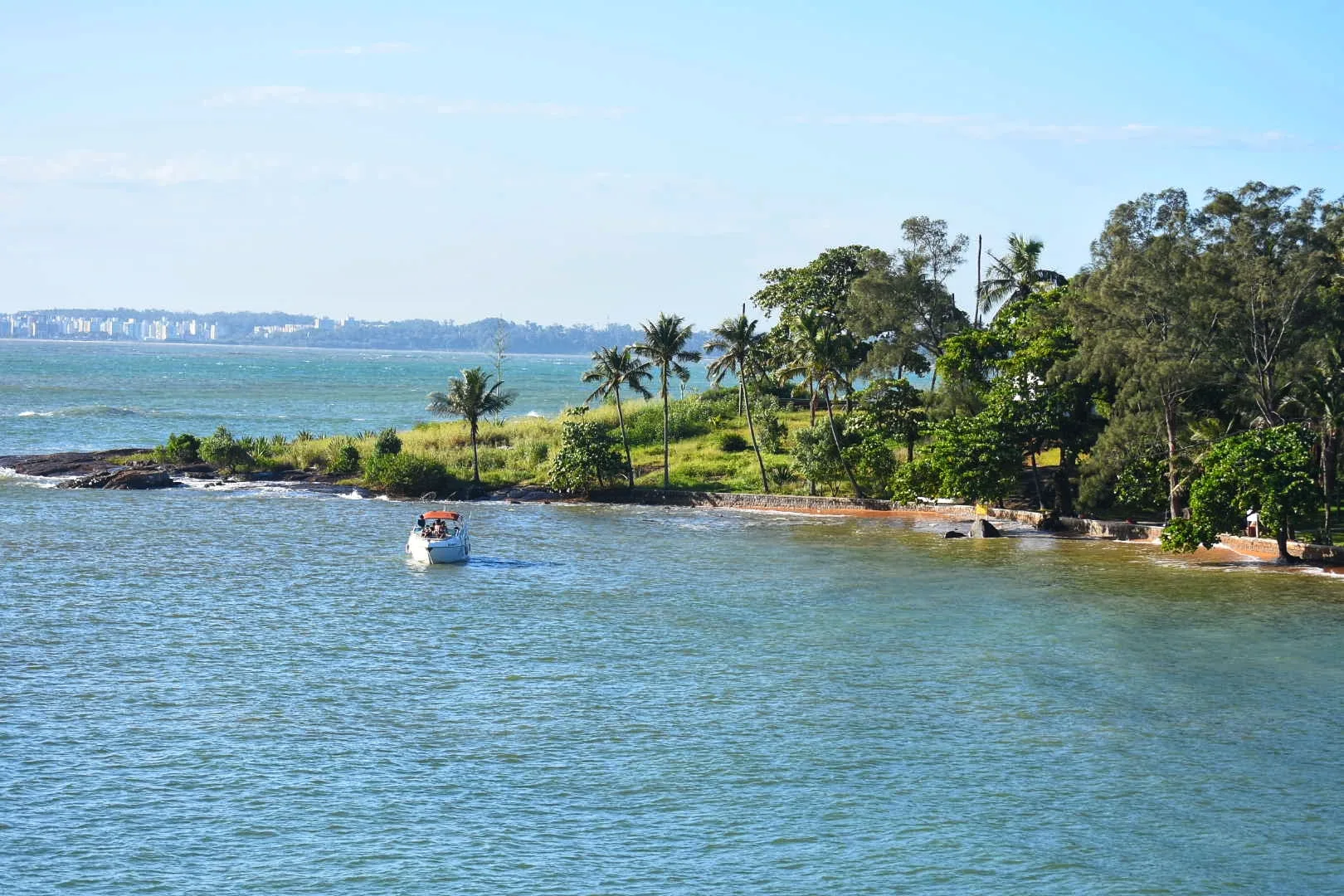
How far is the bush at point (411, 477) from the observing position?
292 ft

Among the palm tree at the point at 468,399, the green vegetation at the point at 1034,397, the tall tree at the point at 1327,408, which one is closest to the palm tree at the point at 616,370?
the green vegetation at the point at 1034,397

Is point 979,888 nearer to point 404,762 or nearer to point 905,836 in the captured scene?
point 905,836

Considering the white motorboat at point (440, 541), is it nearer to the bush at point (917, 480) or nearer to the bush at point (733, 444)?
the bush at point (917, 480)

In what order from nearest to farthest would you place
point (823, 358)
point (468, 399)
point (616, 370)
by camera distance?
point (823, 358)
point (616, 370)
point (468, 399)

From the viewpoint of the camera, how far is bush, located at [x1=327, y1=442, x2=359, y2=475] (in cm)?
9581

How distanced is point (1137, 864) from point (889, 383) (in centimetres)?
5840

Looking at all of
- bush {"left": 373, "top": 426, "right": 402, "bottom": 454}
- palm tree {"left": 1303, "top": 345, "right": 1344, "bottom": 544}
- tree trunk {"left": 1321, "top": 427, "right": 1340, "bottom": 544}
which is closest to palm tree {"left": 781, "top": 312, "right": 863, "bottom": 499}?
palm tree {"left": 1303, "top": 345, "right": 1344, "bottom": 544}

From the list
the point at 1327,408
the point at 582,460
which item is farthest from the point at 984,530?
the point at 582,460

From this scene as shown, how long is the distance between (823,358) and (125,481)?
46.5 m

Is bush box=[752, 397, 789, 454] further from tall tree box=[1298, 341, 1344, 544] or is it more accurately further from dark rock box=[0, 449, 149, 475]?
dark rock box=[0, 449, 149, 475]

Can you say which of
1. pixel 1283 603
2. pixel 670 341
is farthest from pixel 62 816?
pixel 670 341

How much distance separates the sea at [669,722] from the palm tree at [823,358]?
616 inches

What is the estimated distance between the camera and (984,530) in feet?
235

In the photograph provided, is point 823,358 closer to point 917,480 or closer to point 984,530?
point 917,480
